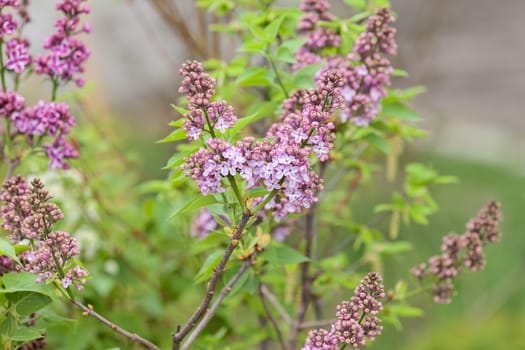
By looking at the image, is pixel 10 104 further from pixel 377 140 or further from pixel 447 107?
pixel 447 107

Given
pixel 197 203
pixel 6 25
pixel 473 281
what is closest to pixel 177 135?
pixel 197 203

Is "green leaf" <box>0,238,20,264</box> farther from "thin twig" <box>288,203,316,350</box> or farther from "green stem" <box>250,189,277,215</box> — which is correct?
"thin twig" <box>288,203,316,350</box>

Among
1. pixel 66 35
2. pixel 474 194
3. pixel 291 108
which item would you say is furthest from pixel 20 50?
pixel 474 194

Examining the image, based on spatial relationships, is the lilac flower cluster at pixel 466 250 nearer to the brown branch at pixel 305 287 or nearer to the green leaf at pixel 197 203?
the brown branch at pixel 305 287

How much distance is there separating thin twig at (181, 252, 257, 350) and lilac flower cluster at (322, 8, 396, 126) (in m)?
0.37

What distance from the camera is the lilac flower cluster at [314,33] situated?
1.63 m

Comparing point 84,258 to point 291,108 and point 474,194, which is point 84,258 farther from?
point 474,194

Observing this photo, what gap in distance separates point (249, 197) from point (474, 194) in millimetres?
4251

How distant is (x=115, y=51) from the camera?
7617 millimetres

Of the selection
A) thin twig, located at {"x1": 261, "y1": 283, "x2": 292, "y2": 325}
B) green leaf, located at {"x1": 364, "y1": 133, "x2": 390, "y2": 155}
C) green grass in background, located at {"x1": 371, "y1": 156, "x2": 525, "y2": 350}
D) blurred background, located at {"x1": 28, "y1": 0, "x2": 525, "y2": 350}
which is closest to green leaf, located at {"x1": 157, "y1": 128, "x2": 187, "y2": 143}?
green leaf, located at {"x1": 364, "y1": 133, "x2": 390, "y2": 155}

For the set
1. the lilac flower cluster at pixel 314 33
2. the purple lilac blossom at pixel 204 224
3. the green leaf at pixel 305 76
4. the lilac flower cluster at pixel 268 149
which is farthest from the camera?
the purple lilac blossom at pixel 204 224

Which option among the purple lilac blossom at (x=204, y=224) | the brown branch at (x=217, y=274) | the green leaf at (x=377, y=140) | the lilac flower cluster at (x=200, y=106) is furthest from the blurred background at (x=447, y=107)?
the lilac flower cluster at (x=200, y=106)

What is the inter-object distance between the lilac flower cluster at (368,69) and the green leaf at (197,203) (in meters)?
0.40

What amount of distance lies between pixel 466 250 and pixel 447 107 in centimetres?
671
